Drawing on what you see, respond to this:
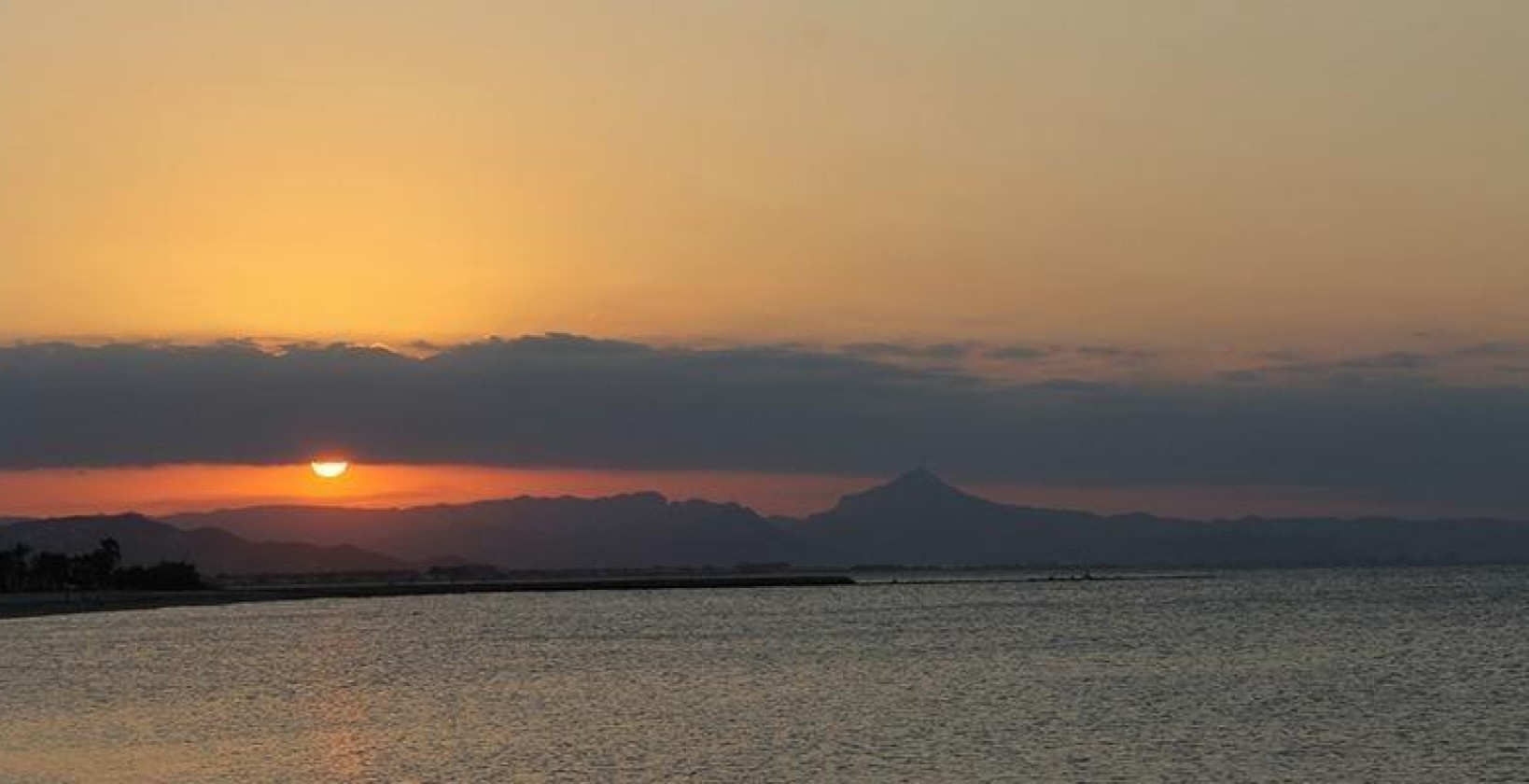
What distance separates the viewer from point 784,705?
251 feet

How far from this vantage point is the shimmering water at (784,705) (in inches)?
2228

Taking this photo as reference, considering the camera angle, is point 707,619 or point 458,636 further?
point 707,619

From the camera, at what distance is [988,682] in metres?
86.9

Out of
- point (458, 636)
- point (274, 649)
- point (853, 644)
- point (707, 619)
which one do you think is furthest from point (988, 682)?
point (707, 619)

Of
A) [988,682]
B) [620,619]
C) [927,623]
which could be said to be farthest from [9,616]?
[988,682]

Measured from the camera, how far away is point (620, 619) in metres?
174

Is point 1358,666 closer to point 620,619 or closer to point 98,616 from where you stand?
point 620,619

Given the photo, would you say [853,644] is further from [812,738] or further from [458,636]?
[812,738]

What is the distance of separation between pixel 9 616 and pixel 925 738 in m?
142

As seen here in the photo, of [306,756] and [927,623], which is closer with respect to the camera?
[306,756]

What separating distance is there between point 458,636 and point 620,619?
32.0 meters

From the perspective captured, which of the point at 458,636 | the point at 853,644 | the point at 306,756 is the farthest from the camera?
the point at 458,636

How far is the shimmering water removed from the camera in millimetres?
56594

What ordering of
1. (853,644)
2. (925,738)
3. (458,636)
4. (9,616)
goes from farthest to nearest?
1. (9,616)
2. (458,636)
3. (853,644)
4. (925,738)
